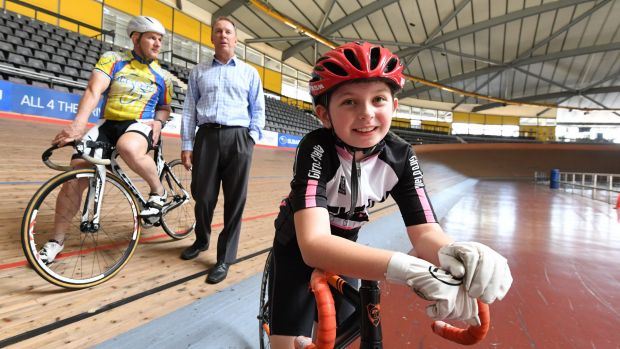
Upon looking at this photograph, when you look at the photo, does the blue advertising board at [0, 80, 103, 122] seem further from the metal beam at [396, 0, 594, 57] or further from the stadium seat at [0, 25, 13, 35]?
the metal beam at [396, 0, 594, 57]

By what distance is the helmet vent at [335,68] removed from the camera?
2.93 feet

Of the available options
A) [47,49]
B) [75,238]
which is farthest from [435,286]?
[47,49]

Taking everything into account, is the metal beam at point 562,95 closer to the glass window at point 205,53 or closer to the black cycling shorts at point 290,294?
the glass window at point 205,53

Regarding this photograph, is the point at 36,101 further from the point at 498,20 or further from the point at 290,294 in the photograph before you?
the point at 498,20

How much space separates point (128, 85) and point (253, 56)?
1855 cm

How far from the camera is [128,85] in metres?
1.97

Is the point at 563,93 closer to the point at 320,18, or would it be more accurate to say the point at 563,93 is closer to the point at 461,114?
the point at 461,114

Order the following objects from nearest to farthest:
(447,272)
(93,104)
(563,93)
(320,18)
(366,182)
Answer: (447,272)
(366,182)
(93,104)
(320,18)
(563,93)

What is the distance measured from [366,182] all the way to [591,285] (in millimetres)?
2448

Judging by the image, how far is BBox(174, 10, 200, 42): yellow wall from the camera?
594 inches

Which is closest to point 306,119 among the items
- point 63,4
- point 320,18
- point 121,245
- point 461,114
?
point 320,18

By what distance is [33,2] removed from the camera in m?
10.6

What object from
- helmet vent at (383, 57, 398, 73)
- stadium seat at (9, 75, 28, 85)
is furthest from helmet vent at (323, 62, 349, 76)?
stadium seat at (9, 75, 28, 85)

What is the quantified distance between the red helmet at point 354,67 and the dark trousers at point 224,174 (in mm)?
1318
